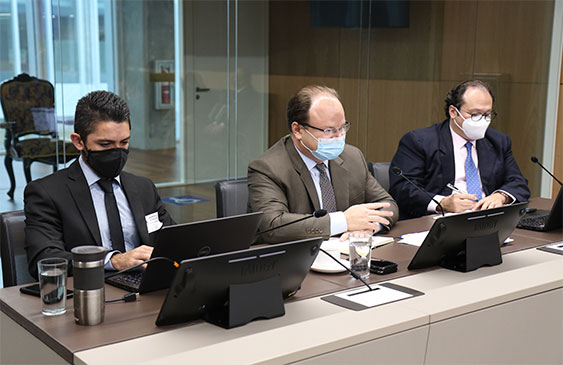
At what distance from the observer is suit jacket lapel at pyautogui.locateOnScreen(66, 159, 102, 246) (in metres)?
2.39

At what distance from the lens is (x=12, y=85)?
4121 mm

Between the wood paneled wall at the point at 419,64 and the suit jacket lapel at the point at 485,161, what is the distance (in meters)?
2.09

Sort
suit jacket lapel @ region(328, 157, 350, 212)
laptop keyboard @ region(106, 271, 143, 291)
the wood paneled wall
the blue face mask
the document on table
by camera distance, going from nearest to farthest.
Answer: laptop keyboard @ region(106, 271, 143, 291), the document on table, the blue face mask, suit jacket lapel @ region(328, 157, 350, 212), the wood paneled wall

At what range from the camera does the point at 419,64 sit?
5.70 meters

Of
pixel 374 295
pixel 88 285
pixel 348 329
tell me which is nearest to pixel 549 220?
pixel 374 295

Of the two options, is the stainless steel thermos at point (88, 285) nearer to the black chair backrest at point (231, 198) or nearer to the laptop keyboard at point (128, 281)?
the laptop keyboard at point (128, 281)

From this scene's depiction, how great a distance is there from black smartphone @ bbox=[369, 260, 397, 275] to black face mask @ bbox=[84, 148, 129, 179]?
934mm

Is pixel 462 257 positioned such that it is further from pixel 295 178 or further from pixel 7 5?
A: pixel 7 5

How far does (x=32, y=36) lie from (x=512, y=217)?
119 inches

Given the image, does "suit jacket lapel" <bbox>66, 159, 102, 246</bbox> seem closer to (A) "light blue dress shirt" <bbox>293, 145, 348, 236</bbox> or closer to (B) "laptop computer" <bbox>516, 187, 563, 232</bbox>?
(A) "light blue dress shirt" <bbox>293, 145, 348, 236</bbox>

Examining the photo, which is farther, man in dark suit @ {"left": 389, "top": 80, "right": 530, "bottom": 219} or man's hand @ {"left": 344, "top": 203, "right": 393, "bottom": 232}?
man in dark suit @ {"left": 389, "top": 80, "right": 530, "bottom": 219}

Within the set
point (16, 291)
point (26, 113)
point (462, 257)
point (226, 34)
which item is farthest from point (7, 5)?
point (462, 257)

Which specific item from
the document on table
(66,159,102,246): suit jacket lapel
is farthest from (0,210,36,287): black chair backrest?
the document on table

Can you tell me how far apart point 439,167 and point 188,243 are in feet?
6.45
